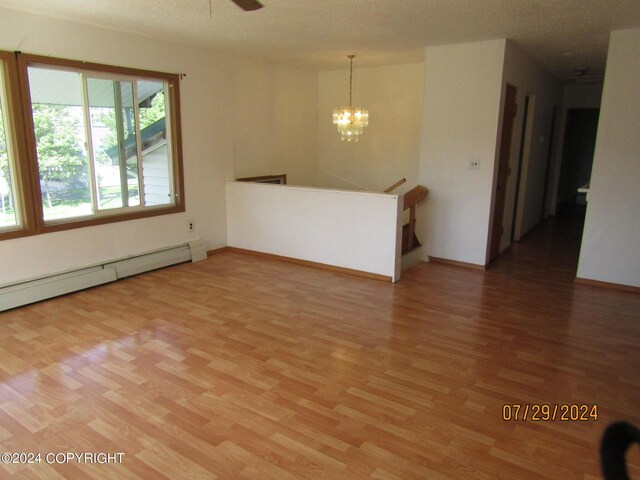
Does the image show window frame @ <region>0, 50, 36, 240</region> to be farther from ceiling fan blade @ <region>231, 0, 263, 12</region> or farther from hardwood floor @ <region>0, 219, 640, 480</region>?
ceiling fan blade @ <region>231, 0, 263, 12</region>

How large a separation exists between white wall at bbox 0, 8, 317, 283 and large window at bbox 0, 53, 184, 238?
116mm

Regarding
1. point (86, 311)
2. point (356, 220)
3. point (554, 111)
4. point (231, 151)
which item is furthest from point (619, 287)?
point (86, 311)

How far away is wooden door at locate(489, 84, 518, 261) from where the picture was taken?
5363mm

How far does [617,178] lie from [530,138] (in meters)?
2.18

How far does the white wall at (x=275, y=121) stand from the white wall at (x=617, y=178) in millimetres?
4353

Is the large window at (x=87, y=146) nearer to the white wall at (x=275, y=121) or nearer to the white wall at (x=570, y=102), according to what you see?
the white wall at (x=275, y=121)

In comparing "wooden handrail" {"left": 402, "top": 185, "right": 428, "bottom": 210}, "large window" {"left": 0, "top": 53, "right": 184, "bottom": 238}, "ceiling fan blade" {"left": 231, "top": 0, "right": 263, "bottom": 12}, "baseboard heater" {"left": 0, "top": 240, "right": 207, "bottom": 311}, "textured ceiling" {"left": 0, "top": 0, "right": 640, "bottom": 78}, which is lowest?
"baseboard heater" {"left": 0, "top": 240, "right": 207, "bottom": 311}

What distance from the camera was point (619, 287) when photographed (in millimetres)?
4742

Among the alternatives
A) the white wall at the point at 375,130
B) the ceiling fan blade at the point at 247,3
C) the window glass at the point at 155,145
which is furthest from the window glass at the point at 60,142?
the white wall at the point at 375,130

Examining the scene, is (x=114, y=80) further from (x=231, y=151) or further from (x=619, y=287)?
(x=619, y=287)

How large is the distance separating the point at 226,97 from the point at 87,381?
419 cm
